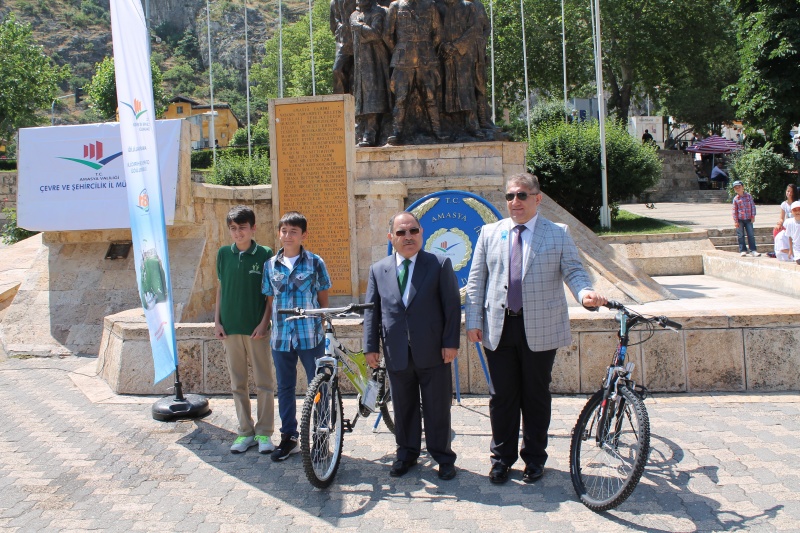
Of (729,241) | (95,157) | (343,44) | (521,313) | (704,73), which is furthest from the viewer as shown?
(704,73)

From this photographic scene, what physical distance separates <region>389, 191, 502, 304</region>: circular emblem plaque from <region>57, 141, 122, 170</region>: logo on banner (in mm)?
4238

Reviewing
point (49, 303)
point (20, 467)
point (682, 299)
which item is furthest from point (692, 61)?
point (20, 467)

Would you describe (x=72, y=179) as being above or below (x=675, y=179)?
below

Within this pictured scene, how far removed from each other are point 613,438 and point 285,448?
210 centimetres

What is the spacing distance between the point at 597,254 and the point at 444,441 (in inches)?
247

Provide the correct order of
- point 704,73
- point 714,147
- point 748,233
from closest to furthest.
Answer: point 748,233 → point 714,147 → point 704,73

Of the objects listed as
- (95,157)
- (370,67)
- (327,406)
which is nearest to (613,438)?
(327,406)

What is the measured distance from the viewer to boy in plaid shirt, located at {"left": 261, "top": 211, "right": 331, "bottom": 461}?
15.6ft

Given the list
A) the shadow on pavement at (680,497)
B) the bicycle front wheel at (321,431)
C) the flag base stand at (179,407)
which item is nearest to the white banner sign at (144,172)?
the flag base stand at (179,407)

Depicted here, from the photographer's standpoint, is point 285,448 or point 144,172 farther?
point 144,172

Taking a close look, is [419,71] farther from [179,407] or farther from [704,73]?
[704,73]

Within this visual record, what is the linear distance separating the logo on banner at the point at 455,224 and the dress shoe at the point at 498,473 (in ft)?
6.48

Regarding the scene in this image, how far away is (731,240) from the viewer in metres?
16.4

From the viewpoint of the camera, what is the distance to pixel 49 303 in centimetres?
859
